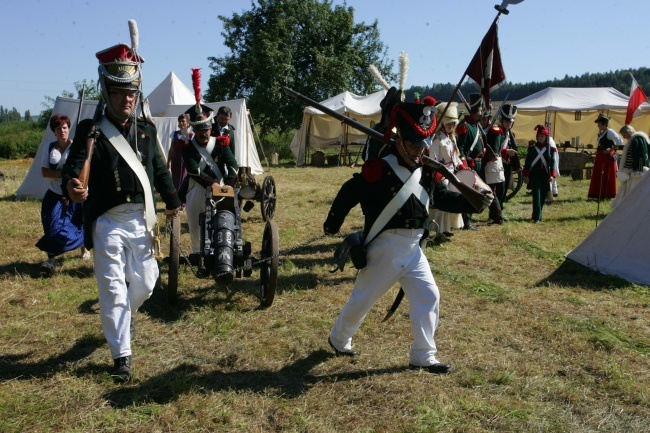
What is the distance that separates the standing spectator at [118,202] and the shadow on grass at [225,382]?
0.20 metres

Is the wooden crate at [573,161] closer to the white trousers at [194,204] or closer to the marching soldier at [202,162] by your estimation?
the marching soldier at [202,162]

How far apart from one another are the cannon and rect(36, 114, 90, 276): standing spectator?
6.34ft

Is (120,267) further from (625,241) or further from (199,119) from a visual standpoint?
(625,241)

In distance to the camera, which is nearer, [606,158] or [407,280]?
[407,280]

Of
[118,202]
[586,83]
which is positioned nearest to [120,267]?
[118,202]

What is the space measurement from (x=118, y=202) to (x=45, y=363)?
1.41m

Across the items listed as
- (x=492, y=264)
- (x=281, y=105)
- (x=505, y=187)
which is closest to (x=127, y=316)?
(x=492, y=264)

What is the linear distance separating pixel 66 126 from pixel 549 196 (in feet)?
33.9

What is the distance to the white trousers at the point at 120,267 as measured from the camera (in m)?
4.09

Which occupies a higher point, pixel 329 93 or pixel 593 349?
pixel 329 93

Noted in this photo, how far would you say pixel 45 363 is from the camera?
14.7 ft

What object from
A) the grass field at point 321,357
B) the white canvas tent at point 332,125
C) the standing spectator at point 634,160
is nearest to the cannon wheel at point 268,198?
the grass field at point 321,357

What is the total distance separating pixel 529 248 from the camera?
28.2ft

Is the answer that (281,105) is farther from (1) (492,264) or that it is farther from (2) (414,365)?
(2) (414,365)
